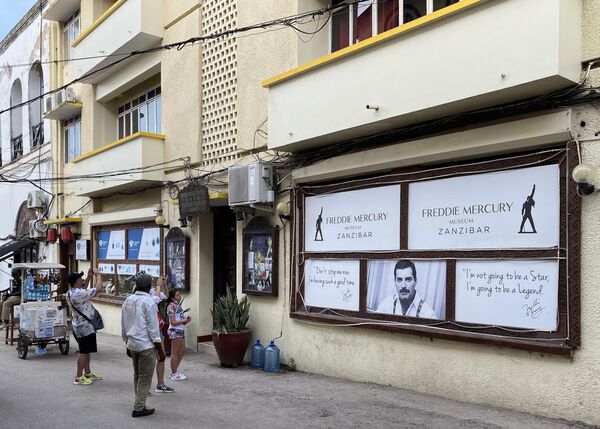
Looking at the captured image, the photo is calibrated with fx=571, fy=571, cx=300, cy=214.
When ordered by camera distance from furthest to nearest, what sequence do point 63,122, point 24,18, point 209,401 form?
point 24,18 < point 63,122 < point 209,401

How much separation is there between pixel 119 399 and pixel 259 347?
8.94 ft

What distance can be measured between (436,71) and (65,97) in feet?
46.4

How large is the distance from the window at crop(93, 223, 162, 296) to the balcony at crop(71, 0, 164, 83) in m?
4.31

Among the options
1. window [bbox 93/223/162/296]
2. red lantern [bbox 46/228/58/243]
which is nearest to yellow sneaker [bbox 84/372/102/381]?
window [bbox 93/223/162/296]

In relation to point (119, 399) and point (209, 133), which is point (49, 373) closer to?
point (119, 399)

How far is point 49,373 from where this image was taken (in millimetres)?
9766

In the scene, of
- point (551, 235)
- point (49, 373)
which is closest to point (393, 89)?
point (551, 235)

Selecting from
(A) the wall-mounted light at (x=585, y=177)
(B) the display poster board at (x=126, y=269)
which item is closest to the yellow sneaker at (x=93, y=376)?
(B) the display poster board at (x=126, y=269)

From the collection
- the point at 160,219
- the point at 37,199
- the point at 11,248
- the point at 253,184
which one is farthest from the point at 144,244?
the point at 37,199

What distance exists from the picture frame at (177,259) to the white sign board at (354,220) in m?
3.70

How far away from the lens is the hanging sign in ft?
37.0

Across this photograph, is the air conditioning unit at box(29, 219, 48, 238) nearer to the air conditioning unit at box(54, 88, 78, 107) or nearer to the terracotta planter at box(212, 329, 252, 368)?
the air conditioning unit at box(54, 88, 78, 107)

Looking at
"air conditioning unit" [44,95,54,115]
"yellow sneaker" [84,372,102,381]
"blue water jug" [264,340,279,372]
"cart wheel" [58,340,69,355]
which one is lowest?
"cart wheel" [58,340,69,355]

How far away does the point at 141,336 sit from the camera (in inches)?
270
